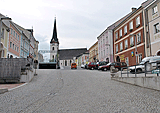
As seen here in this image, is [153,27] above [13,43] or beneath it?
above

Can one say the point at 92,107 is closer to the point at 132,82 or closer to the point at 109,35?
the point at 132,82

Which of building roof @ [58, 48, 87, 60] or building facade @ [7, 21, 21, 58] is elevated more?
building roof @ [58, 48, 87, 60]

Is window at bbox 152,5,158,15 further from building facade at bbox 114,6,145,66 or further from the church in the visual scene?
the church

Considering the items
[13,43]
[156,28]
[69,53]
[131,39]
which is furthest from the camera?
[69,53]

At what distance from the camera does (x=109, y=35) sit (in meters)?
45.7

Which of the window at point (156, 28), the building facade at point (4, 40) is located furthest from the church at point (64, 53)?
the window at point (156, 28)

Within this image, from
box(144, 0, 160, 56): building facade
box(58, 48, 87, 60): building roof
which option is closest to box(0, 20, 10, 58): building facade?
box(144, 0, 160, 56): building facade

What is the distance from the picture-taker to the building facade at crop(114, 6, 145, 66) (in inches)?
1170

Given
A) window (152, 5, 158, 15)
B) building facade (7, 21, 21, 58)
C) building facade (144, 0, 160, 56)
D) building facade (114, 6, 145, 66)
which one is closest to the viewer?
building facade (144, 0, 160, 56)

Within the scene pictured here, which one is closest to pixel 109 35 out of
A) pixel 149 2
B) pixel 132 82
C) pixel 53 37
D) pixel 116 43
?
pixel 116 43

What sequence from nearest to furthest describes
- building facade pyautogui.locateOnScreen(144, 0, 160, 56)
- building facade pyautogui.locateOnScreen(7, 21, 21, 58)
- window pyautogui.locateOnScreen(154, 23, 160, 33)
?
building facade pyautogui.locateOnScreen(144, 0, 160, 56) → window pyautogui.locateOnScreen(154, 23, 160, 33) → building facade pyautogui.locateOnScreen(7, 21, 21, 58)

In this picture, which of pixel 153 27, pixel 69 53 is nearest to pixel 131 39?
pixel 153 27

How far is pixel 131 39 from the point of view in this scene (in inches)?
1334

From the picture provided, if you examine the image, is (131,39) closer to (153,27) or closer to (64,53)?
(153,27)
